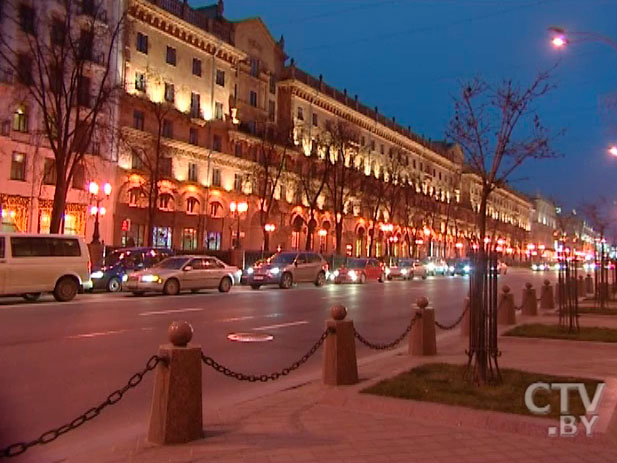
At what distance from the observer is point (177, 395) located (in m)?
5.82

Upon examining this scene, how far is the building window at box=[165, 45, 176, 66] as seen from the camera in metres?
50.2

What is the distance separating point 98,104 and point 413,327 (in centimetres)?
2439

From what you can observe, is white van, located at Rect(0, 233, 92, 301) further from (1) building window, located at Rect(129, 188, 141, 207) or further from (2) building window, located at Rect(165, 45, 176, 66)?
(2) building window, located at Rect(165, 45, 176, 66)

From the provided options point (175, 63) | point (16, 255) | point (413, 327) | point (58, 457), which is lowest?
point (58, 457)

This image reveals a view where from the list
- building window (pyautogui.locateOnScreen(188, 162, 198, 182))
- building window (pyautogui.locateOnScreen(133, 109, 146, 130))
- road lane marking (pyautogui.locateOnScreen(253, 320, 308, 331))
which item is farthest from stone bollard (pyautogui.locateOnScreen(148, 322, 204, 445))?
building window (pyautogui.locateOnScreen(188, 162, 198, 182))

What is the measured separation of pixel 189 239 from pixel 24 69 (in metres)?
20.6

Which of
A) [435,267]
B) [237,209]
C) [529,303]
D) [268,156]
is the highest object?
[268,156]

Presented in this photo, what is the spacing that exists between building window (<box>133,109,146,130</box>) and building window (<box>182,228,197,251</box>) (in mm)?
8666

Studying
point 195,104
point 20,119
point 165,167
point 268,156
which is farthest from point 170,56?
point 20,119

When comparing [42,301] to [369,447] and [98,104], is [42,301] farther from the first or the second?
[369,447]

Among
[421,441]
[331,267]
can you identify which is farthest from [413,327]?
[331,267]

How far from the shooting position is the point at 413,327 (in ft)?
37.0

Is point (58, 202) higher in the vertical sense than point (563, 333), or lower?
higher

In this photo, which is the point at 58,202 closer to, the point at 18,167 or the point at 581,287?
the point at 18,167
